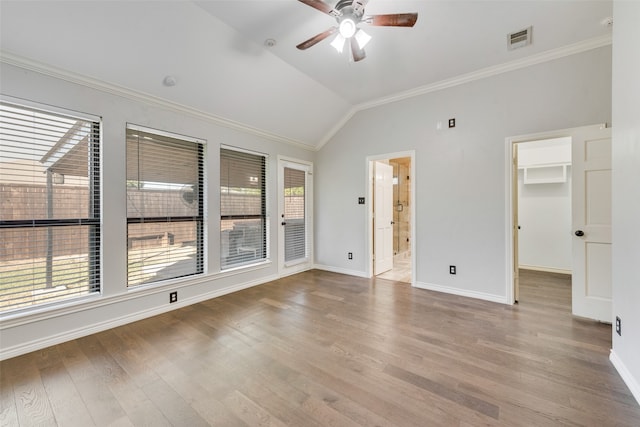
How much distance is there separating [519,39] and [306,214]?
3789 millimetres

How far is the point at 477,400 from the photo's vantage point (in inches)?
63.2

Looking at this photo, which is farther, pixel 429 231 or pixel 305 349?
pixel 429 231

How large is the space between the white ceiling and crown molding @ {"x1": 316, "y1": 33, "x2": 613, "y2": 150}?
62 millimetres

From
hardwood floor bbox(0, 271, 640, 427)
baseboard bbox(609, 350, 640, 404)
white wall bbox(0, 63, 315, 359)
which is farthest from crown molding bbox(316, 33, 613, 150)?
baseboard bbox(609, 350, 640, 404)

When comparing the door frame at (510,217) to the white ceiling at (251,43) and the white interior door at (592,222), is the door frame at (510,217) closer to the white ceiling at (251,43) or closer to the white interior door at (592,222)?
the white interior door at (592,222)

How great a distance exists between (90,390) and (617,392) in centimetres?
350

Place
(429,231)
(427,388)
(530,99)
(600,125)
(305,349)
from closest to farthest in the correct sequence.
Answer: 1. (427,388)
2. (305,349)
3. (600,125)
4. (530,99)
5. (429,231)

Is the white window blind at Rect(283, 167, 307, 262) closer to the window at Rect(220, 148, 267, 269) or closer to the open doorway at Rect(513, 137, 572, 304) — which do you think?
the window at Rect(220, 148, 267, 269)

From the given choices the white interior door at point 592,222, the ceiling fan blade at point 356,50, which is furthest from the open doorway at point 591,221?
the ceiling fan blade at point 356,50

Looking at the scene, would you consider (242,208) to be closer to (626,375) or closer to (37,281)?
(37,281)

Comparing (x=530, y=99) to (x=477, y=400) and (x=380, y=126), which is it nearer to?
(x=380, y=126)

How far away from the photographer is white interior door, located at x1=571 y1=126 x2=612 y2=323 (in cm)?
263

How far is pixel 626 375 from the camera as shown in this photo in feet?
5.70

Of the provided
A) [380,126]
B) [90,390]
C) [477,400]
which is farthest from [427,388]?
[380,126]
